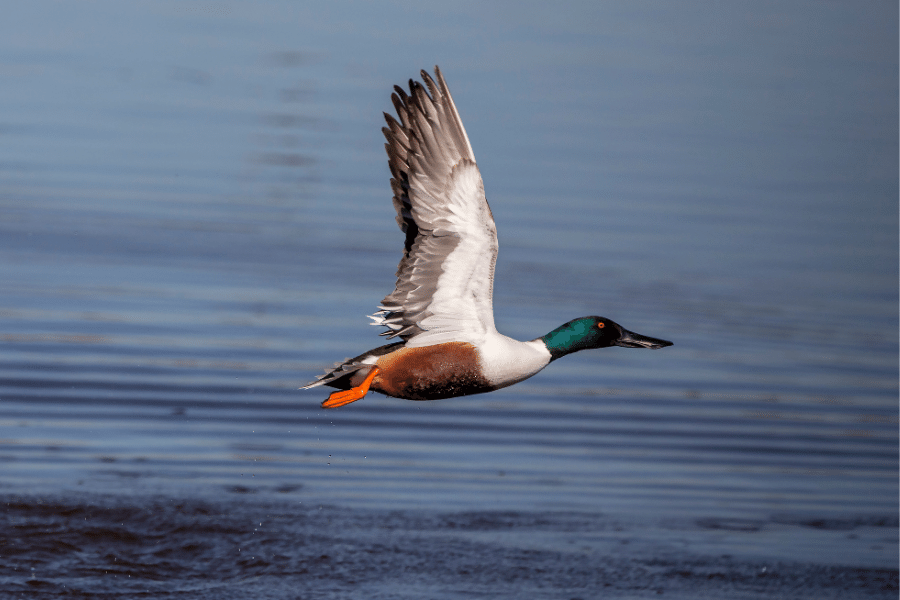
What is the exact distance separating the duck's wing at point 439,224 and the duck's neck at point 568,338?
341mm

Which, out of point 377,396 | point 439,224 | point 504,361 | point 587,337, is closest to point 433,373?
point 504,361

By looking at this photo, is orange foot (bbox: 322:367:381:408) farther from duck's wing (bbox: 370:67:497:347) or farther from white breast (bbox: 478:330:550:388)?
white breast (bbox: 478:330:550:388)

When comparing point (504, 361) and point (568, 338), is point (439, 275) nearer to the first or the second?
point (504, 361)

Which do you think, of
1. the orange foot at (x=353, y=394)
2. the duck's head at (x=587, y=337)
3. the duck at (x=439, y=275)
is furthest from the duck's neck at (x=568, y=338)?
the orange foot at (x=353, y=394)

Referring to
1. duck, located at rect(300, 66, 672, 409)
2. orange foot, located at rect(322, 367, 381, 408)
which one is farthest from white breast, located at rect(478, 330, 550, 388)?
orange foot, located at rect(322, 367, 381, 408)

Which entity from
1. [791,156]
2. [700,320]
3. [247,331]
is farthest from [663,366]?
[791,156]

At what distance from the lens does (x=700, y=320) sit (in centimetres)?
1096

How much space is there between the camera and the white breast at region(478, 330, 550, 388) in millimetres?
5195

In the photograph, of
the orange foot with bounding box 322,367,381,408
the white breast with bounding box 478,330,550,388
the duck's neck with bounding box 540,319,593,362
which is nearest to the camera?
the white breast with bounding box 478,330,550,388

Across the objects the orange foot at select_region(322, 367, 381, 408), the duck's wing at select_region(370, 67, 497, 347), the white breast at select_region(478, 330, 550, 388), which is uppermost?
the duck's wing at select_region(370, 67, 497, 347)

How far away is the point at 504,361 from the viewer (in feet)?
17.0

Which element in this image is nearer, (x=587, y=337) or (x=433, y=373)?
(x=433, y=373)

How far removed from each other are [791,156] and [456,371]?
11443 millimetres

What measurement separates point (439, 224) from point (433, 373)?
0.57m
